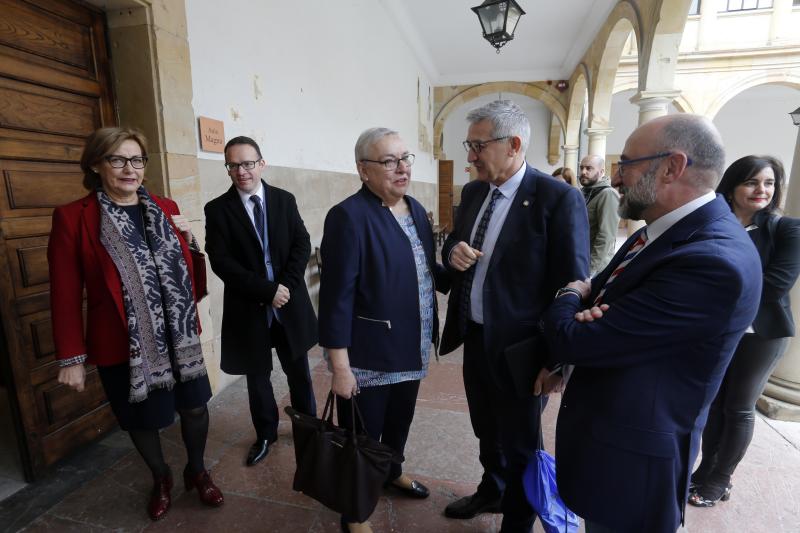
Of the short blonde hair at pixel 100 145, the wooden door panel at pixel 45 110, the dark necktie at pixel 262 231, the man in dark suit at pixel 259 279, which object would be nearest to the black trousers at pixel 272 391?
the man in dark suit at pixel 259 279

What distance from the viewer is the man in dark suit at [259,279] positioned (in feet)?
6.84

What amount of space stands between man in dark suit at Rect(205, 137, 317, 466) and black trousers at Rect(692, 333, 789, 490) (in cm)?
201

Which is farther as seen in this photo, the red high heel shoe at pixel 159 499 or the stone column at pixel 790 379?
the stone column at pixel 790 379

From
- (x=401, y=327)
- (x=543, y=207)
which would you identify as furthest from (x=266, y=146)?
(x=543, y=207)

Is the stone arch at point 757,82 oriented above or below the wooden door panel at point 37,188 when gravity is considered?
above

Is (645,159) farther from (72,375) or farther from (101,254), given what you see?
(72,375)

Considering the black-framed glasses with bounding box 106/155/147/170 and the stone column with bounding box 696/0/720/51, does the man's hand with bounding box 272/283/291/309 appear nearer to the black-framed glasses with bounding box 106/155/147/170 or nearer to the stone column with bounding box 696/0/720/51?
the black-framed glasses with bounding box 106/155/147/170

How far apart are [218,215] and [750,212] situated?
2.48 m

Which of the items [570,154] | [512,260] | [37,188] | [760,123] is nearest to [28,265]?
[37,188]

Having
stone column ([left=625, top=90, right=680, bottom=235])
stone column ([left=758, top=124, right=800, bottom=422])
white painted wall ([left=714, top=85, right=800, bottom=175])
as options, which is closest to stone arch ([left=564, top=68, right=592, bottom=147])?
stone column ([left=625, top=90, right=680, bottom=235])

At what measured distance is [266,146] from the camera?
10.8 ft

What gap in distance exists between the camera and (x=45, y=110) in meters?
2.06

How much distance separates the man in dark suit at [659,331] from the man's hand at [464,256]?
0.41m

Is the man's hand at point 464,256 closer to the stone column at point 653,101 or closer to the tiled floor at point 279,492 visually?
the tiled floor at point 279,492
